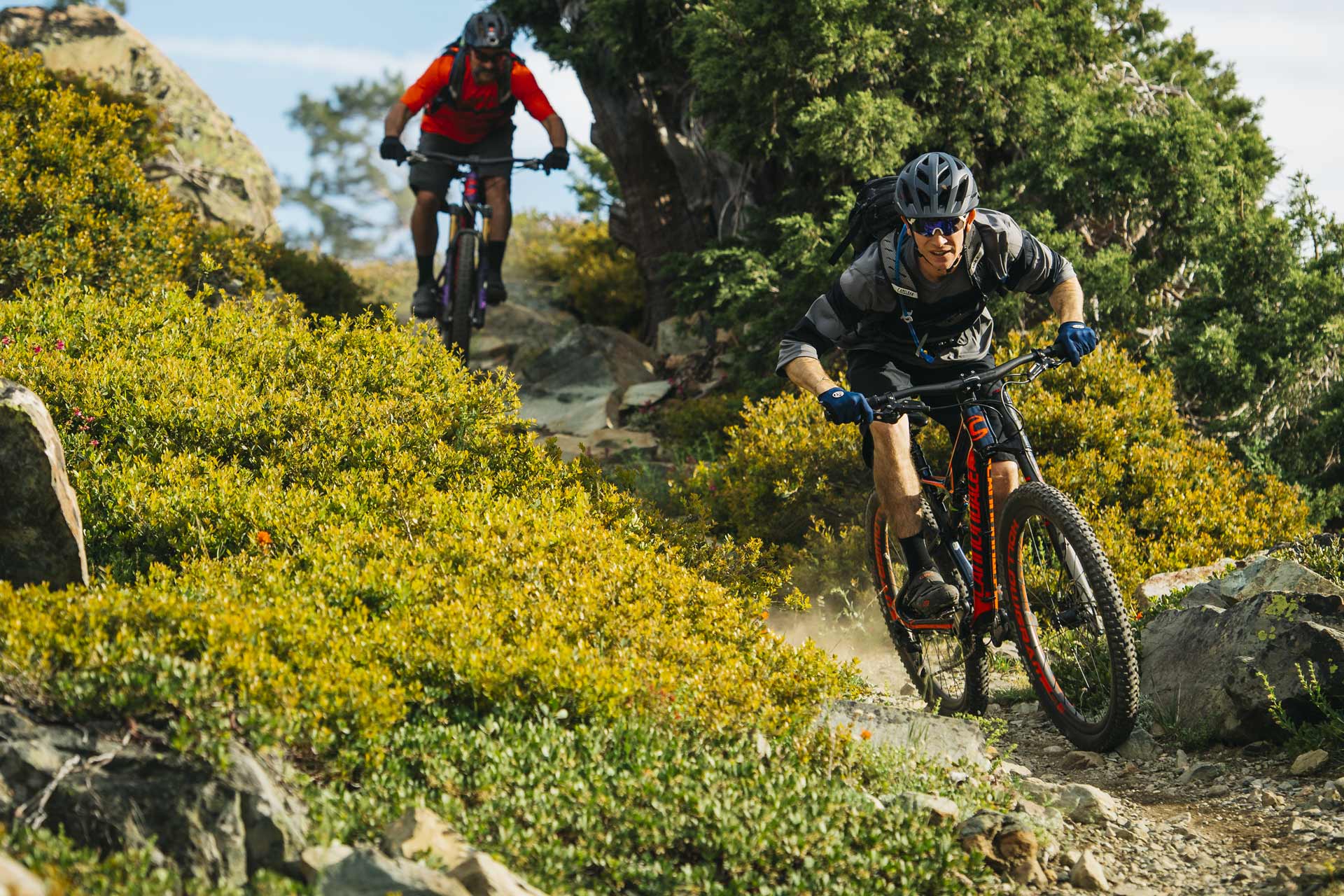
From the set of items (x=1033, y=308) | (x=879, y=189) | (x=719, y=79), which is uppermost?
(x=719, y=79)

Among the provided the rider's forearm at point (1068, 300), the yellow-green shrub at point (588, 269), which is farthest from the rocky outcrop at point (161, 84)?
the rider's forearm at point (1068, 300)

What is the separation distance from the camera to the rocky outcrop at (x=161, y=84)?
48.9 ft

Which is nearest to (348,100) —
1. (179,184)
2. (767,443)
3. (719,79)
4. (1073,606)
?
(179,184)

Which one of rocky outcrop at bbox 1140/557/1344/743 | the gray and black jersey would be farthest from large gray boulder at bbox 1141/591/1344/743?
the gray and black jersey

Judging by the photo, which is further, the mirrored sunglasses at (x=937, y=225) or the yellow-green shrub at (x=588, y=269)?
the yellow-green shrub at (x=588, y=269)

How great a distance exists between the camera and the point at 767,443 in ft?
25.3

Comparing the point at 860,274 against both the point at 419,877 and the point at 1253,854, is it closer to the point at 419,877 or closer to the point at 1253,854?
Answer: the point at 1253,854

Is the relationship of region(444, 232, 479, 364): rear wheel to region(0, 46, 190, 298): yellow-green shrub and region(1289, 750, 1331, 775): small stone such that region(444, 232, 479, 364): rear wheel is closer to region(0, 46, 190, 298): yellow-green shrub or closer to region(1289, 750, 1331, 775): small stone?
region(0, 46, 190, 298): yellow-green shrub

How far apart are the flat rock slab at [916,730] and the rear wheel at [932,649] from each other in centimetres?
68

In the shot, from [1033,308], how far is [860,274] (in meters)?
5.27

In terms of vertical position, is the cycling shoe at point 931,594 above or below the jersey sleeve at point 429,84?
below

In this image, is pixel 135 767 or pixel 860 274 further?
pixel 860 274

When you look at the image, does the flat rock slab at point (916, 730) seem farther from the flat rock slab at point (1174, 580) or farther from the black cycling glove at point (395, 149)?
the black cycling glove at point (395, 149)

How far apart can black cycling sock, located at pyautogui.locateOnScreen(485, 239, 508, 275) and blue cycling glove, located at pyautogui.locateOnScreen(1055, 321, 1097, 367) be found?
20.9ft
